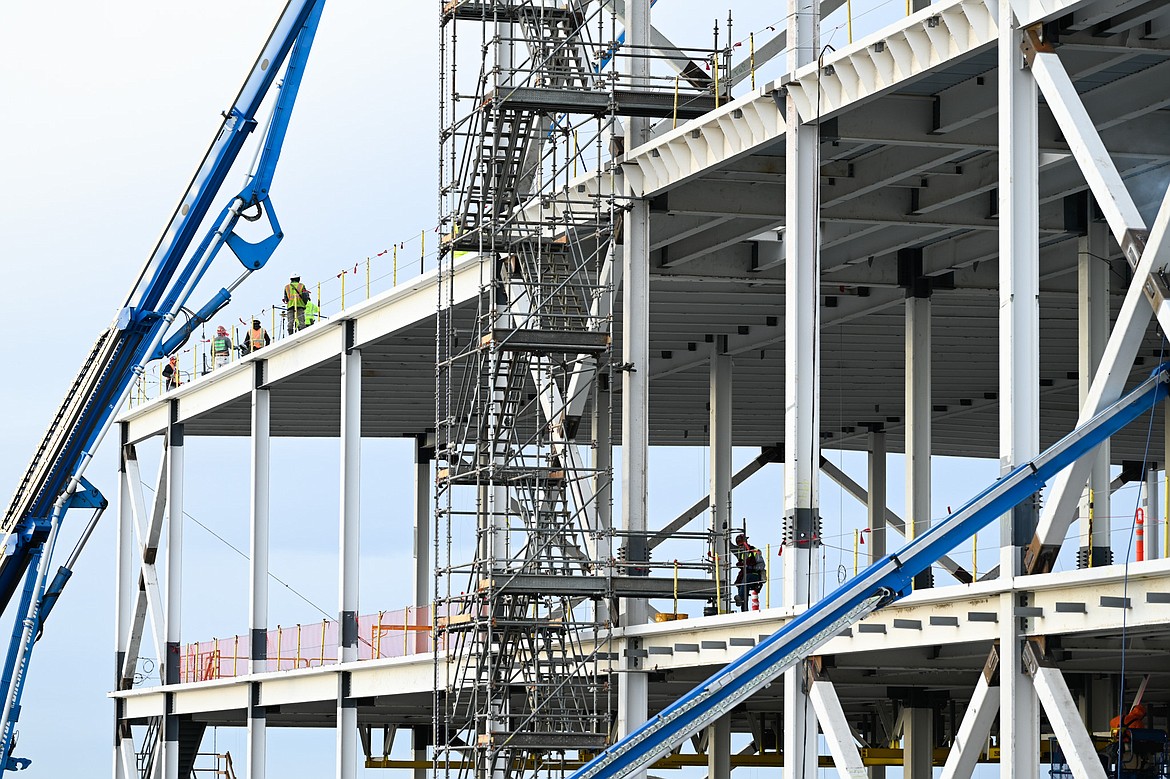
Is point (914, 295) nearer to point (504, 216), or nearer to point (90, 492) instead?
point (504, 216)

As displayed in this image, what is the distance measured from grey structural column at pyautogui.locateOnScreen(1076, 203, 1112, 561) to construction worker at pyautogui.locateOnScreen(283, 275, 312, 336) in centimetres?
2142

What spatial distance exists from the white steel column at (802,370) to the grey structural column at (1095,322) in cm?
431

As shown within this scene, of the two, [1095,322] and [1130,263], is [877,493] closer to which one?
[1095,322]

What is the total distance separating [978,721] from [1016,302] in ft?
16.4

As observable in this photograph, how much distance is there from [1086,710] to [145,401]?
91.0 feet

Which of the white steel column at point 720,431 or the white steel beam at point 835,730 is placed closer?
the white steel beam at point 835,730

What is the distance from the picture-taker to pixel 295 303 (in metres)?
47.4

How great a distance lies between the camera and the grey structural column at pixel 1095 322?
28.1 m

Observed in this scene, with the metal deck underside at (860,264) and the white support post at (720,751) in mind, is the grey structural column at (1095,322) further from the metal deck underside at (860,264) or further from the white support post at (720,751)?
the white support post at (720,751)

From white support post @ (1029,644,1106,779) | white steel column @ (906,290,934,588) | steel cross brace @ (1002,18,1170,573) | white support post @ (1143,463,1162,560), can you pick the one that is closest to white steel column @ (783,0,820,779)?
steel cross brace @ (1002,18,1170,573)

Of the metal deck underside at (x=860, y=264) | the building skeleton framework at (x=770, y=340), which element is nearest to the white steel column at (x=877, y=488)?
the metal deck underside at (x=860, y=264)

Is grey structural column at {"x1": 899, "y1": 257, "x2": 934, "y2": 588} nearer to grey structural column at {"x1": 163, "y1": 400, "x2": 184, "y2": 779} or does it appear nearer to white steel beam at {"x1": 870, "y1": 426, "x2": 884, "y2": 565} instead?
white steel beam at {"x1": 870, "y1": 426, "x2": 884, "y2": 565}

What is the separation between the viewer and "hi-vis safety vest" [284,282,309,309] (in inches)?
1871

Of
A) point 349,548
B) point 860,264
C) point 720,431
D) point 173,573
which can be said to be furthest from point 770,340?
point 173,573
